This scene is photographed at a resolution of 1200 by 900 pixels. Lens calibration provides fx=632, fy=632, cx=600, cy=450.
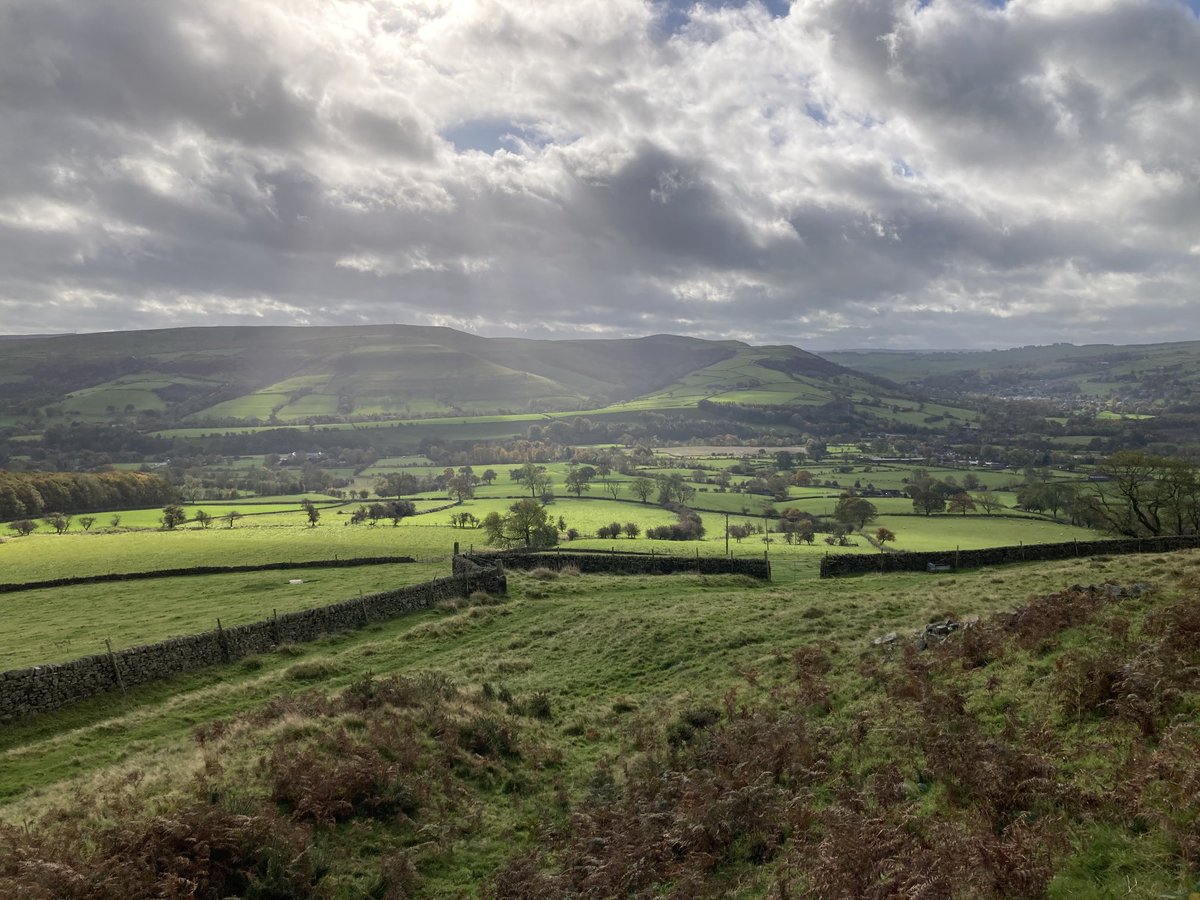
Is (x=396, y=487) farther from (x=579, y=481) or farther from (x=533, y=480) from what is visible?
(x=579, y=481)

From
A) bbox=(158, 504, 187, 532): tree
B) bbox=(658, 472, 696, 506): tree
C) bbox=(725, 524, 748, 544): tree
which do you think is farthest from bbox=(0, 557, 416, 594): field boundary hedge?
bbox=(658, 472, 696, 506): tree

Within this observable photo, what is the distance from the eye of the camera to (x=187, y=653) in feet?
85.7

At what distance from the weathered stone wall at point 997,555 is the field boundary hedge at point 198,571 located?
119 feet

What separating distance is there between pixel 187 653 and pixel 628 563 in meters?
28.3

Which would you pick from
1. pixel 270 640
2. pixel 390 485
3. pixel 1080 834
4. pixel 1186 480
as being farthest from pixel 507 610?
pixel 390 485

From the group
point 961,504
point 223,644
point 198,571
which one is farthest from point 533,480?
point 223,644

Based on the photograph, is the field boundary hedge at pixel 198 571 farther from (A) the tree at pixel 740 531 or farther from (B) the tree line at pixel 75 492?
(B) the tree line at pixel 75 492

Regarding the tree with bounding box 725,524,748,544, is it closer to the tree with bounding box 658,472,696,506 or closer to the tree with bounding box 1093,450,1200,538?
the tree with bounding box 658,472,696,506

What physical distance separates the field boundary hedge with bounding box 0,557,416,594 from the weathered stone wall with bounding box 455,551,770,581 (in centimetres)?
1039

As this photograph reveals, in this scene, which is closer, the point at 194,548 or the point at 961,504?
the point at 194,548

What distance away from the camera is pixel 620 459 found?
16575 centimetres

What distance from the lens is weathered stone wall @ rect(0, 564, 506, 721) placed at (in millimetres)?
21484

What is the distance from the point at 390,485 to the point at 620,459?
2339 inches

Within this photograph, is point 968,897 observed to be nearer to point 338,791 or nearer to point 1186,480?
point 338,791
